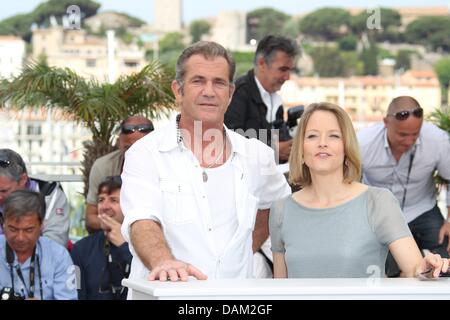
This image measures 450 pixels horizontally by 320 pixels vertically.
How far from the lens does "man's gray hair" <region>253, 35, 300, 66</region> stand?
7648mm

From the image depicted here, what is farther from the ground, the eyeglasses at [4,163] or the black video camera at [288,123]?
the black video camera at [288,123]

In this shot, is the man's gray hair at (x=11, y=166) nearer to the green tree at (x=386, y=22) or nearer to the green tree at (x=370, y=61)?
the green tree at (x=370, y=61)

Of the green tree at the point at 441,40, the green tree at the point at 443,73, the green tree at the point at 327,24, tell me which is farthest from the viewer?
the green tree at the point at 327,24

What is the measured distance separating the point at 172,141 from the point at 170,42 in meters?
105

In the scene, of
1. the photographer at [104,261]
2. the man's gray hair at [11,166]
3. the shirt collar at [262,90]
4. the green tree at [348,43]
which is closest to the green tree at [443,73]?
the green tree at [348,43]

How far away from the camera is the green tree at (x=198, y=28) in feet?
405

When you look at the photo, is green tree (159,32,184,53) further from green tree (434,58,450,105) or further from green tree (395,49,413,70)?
green tree (434,58,450,105)

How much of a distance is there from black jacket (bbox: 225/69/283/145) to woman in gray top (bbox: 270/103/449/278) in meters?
3.08

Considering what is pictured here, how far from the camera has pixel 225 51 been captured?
4.28m

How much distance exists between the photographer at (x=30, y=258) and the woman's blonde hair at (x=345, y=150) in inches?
83.2

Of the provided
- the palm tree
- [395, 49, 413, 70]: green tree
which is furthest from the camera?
[395, 49, 413, 70]: green tree

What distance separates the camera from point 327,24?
129m

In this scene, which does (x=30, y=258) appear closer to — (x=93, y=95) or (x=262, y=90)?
(x=262, y=90)
